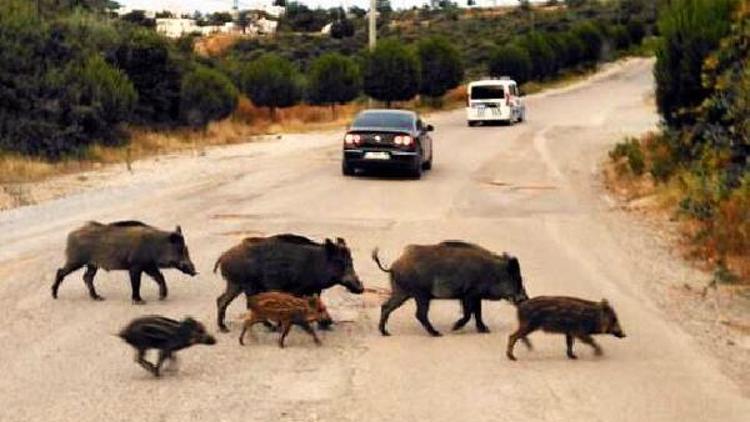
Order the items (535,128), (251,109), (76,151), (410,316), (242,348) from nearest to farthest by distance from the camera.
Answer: (242,348)
(410,316)
(76,151)
(535,128)
(251,109)

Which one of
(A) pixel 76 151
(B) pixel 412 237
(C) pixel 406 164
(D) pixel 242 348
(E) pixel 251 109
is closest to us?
(D) pixel 242 348

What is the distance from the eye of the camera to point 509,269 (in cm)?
1124

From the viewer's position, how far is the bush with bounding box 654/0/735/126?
23.4m

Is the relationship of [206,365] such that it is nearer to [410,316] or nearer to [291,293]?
[291,293]

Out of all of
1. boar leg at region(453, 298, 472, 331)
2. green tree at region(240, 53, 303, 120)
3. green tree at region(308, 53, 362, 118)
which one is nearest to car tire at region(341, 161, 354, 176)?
boar leg at region(453, 298, 472, 331)

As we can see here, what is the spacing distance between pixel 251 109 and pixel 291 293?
46.7 metres

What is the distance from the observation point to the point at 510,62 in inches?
3319

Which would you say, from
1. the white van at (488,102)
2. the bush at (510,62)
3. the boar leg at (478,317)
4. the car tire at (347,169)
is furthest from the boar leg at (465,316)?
the bush at (510,62)

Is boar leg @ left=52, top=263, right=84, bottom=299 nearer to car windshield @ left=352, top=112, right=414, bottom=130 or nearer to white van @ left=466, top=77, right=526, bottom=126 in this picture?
car windshield @ left=352, top=112, right=414, bottom=130

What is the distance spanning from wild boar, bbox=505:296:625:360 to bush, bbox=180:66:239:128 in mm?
35406

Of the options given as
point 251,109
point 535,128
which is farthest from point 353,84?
point 535,128

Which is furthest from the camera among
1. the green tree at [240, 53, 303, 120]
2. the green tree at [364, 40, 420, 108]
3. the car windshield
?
the green tree at [364, 40, 420, 108]

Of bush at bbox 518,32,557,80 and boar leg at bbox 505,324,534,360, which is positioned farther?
bush at bbox 518,32,557,80

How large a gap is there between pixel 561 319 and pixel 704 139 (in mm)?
13144
